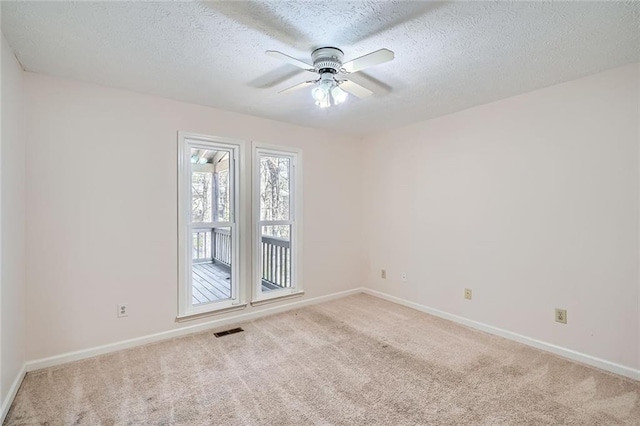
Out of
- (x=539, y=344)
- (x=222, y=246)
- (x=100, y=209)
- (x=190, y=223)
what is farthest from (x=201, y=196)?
(x=539, y=344)

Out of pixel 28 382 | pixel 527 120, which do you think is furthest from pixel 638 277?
pixel 28 382

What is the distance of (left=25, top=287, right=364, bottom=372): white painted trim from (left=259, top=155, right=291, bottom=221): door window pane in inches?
44.4

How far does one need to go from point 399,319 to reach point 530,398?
1.57m

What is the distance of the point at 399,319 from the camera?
142 inches

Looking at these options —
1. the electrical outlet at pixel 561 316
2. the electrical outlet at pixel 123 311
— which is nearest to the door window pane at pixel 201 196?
the electrical outlet at pixel 123 311

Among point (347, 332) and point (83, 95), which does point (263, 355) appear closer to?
point (347, 332)

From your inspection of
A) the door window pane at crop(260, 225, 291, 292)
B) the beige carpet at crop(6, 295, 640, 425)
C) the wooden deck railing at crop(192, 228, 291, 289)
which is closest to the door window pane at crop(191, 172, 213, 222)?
the wooden deck railing at crop(192, 228, 291, 289)

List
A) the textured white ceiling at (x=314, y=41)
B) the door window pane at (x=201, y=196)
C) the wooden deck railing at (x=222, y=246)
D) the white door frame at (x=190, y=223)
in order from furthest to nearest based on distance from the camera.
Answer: the wooden deck railing at (x=222, y=246), the door window pane at (x=201, y=196), the white door frame at (x=190, y=223), the textured white ceiling at (x=314, y=41)

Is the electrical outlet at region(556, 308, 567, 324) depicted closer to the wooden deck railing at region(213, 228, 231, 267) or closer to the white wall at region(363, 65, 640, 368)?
the white wall at region(363, 65, 640, 368)

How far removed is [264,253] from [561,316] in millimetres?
3268

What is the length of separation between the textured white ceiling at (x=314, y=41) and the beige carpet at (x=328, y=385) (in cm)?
234

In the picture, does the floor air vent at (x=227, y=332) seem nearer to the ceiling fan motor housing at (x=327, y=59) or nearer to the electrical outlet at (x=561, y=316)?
the ceiling fan motor housing at (x=327, y=59)

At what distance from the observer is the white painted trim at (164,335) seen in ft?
8.29

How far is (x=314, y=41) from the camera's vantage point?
2.00 m
